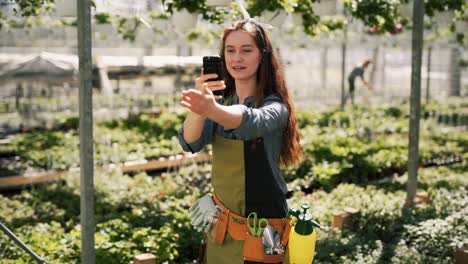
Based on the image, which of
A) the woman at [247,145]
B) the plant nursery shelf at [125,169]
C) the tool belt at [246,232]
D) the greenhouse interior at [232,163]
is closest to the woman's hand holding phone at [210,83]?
the greenhouse interior at [232,163]

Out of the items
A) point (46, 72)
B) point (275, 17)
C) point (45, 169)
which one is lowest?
point (45, 169)

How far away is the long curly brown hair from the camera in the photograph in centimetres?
244

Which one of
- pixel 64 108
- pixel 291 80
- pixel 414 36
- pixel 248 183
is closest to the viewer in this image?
pixel 248 183

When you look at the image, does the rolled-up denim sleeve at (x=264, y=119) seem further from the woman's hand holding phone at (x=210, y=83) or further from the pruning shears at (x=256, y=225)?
the pruning shears at (x=256, y=225)

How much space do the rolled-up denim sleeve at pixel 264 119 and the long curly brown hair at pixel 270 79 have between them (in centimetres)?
5

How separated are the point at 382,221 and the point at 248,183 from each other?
2.69 meters

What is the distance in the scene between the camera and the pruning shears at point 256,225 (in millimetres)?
2408

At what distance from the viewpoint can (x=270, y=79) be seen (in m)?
2.50

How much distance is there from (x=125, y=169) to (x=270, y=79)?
5.55 metres

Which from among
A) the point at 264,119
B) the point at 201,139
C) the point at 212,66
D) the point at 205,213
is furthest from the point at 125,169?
the point at 264,119

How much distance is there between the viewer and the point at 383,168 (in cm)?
777

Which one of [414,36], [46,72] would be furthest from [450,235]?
[46,72]

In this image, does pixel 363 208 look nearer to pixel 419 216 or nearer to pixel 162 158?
pixel 419 216

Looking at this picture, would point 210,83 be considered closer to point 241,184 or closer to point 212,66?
point 212,66
